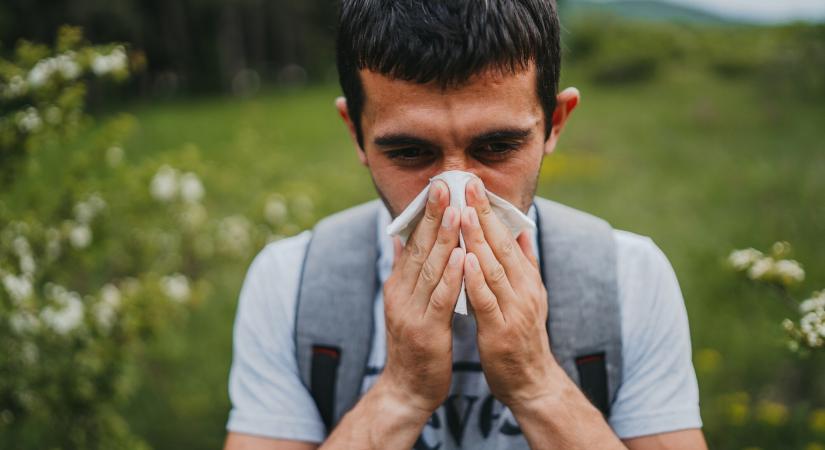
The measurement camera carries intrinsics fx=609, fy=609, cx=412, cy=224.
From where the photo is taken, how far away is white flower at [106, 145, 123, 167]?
3.10 meters

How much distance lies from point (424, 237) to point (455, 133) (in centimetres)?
29

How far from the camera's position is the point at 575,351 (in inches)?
69.6

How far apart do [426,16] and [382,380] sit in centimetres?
100

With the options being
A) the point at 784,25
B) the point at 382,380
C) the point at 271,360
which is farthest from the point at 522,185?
the point at 784,25

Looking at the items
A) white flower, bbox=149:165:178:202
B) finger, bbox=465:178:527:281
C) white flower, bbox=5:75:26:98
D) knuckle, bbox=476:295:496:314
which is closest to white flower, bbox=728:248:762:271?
finger, bbox=465:178:527:281

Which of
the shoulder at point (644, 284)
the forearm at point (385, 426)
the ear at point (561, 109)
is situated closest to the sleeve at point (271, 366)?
the forearm at point (385, 426)

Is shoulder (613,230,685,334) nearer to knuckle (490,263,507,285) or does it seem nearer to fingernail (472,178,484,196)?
knuckle (490,263,507,285)

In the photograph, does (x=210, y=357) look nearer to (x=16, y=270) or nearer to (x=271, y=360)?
(x=16, y=270)

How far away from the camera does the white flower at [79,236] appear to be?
3021mm

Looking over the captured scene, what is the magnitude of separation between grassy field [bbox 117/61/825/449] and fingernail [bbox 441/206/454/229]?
1.76 m

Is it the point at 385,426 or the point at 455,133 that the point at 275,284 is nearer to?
the point at 385,426

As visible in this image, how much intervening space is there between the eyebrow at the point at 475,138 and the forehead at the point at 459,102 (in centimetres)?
2

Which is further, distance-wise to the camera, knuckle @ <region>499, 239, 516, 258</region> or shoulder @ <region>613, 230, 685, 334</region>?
shoulder @ <region>613, 230, 685, 334</region>

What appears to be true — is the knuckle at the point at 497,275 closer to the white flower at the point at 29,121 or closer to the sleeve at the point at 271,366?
the sleeve at the point at 271,366
